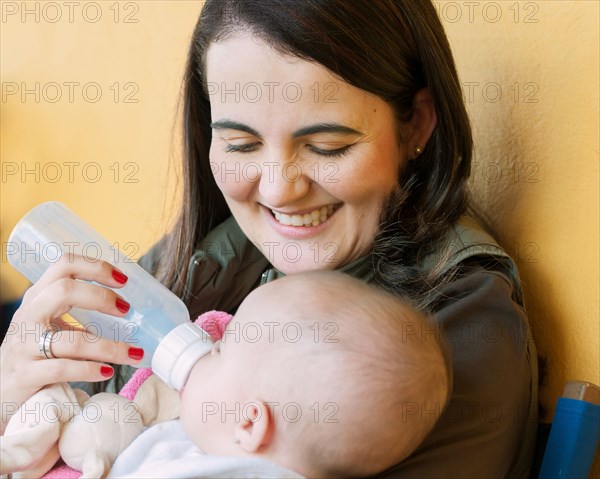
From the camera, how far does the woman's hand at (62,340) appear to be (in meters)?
1.18

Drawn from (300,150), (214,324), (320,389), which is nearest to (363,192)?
(300,150)

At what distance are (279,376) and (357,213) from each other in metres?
0.44

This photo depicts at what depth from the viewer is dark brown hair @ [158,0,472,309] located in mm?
1244

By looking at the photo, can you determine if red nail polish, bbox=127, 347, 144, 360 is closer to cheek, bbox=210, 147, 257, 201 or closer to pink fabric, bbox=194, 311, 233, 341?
pink fabric, bbox=194, 311, 233, 341

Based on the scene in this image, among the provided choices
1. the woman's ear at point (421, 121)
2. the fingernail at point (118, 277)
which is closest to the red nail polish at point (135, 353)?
the fingernail at point (118, 277)

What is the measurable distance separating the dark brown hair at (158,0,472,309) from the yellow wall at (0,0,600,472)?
5.9 inches

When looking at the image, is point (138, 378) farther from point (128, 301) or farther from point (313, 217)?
point (313, 217)

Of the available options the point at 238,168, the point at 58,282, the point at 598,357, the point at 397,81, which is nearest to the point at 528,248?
the point at 598,357

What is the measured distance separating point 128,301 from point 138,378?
130 millimetres

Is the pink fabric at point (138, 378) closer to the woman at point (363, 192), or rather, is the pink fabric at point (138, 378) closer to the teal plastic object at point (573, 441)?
the woman at point (363, 192)

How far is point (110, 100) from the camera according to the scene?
2322 millimetres

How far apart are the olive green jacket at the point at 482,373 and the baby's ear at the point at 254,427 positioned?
0.53 ft

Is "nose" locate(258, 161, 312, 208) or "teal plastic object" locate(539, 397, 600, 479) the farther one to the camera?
"nose" locate(258, 161, 312, 208)

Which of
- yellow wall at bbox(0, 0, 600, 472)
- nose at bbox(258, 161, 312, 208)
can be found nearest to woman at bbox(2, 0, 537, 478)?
nose at bbox(258, 161, 312, 208)
